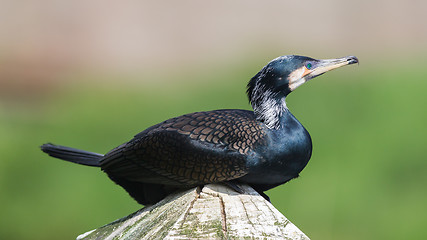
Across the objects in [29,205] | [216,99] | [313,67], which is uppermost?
[313,67]

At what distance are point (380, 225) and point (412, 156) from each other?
3.38ft

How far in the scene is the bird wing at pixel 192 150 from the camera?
3385 mm

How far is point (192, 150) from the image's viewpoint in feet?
11.4

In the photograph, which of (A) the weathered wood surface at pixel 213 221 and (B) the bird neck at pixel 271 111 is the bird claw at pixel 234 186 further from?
(B) the bird neck at pixel 271 111

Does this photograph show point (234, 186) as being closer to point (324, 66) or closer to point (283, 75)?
point (283, 75)

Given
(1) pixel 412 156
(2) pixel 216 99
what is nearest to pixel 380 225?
(1) pixel 412 156

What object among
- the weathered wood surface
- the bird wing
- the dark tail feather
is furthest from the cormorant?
the weathered wood surface

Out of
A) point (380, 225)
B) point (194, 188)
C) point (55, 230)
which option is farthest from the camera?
point (55, 230)

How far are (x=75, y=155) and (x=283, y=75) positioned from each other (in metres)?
1.30

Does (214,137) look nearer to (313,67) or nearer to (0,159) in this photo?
(313,67)

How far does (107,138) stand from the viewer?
24.5ft

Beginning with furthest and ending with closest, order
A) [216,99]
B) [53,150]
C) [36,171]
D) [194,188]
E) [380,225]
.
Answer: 1. [216,99]
2. [36,171]
3. [380,225]
4. [53,150]
5. [194,188]

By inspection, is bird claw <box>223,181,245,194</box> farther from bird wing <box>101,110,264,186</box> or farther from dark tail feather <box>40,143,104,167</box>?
dark tail feather <box>40,143,104,167</box>

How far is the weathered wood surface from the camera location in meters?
2.57
